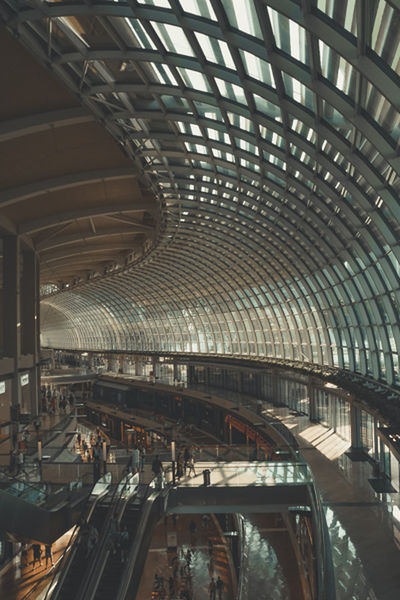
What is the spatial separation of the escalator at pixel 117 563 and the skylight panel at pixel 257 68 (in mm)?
14669

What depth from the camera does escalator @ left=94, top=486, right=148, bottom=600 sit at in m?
15.4

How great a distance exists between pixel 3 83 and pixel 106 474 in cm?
1408

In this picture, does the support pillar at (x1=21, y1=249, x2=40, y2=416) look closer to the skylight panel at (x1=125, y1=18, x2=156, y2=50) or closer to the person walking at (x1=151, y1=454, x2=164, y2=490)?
the person walking at (x1=151, y1=454, x2=164, y2=490)

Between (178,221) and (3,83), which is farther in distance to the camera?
(178,221)

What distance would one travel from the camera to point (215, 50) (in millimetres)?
13875

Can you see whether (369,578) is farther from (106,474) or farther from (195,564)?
(195,564)

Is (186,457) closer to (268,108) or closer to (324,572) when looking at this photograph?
(324,572)

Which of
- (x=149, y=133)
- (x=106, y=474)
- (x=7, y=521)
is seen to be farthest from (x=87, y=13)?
(x=7, y=521)

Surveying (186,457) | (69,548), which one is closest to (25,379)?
(186,457)

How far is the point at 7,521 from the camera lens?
1930cm

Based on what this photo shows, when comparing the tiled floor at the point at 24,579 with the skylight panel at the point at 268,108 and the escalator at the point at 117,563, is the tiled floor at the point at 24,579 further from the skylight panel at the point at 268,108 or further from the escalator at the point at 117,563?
the skylight panel at the point at 268,108

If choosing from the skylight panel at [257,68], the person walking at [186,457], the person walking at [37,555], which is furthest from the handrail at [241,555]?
the skylight panel at [257,68]

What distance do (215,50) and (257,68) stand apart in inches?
47.2

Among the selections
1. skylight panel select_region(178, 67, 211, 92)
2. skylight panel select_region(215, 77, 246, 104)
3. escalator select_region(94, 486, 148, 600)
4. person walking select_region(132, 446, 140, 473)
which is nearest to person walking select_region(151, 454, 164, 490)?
person walking select_region(132, 446, 140, 473)
